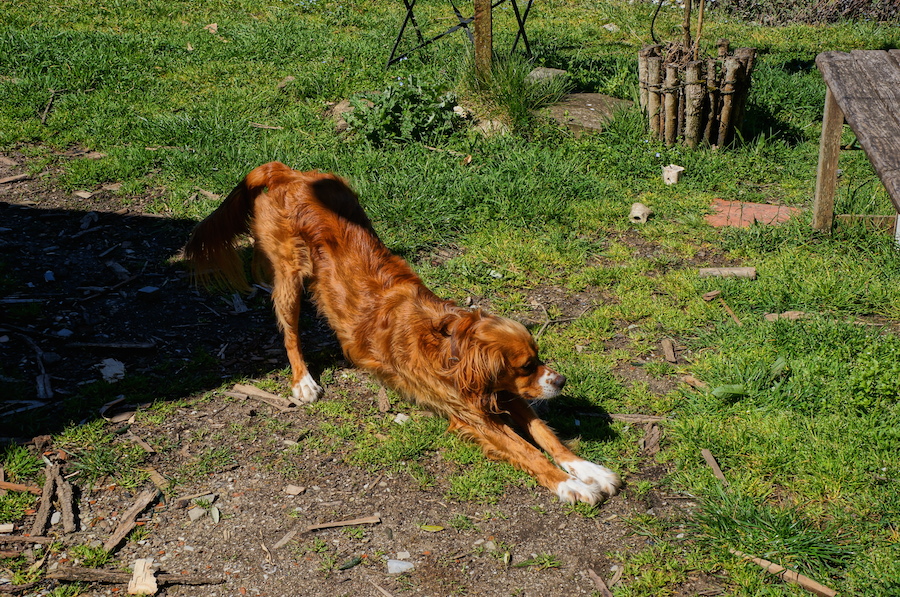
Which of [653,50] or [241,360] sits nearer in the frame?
[241,360]

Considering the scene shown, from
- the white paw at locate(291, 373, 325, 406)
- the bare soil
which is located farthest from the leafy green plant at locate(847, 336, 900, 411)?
the white paw at locate(291, 373, 325, 406)

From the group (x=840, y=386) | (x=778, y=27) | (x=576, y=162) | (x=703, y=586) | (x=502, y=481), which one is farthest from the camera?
(x=778, y=27)

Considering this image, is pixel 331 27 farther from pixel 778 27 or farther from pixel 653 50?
pixel 778 27

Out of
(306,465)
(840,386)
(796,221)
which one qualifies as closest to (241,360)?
(306,465)

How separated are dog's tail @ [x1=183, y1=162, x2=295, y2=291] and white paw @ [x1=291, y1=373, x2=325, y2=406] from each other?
1.10m

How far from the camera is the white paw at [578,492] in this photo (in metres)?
3.54

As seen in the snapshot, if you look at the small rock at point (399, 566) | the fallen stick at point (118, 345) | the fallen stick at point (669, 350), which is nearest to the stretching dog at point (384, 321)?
the fallen stick at point (118, 345)

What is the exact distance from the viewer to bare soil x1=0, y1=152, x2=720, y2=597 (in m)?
3.23

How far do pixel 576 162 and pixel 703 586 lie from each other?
189 inches

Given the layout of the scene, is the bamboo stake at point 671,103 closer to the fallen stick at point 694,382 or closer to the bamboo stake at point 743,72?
the bamboo stake at point 743,72

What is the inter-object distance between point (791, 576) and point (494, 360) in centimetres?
151

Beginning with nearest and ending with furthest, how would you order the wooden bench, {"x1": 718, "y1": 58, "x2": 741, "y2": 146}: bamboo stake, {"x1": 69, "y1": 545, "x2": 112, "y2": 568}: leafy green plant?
{"x1": 69, "y1": 545, "x2": 112, "y2": 568}: leafy green plant → the wooden bench → {"x1": 718, "y1": 58, "x2": 741, "y2": 146}: bamboo stake

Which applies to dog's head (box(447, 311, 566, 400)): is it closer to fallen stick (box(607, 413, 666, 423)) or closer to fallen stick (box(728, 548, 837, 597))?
fallen stick (box(607, 413, 666, 423))

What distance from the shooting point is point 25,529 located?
3.36 m
